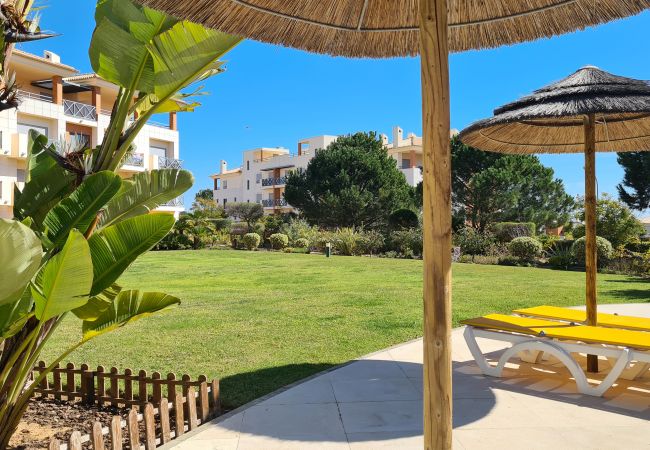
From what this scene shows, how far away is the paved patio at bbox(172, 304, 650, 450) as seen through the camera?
12.9 ft

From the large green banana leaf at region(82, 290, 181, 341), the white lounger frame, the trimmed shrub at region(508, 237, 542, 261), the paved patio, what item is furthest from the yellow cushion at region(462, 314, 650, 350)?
the trimmed shrub at region(508, 237, 542, 261)

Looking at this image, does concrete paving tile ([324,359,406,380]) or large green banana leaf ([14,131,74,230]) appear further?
concrete paving tile ([324,359,406,380])

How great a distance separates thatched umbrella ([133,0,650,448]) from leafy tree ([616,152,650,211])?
3567 cm

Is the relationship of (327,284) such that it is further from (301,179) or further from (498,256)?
(301,179)

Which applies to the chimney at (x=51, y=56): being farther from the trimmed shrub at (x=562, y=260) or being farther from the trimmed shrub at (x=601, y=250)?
the trimmed shrub at (x=601, y=250)

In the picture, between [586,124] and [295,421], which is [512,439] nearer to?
[295,421]

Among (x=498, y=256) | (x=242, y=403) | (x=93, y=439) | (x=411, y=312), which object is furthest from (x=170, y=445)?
(x=498, y=256)

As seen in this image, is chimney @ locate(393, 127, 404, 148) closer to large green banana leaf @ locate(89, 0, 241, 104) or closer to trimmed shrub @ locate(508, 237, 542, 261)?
trimmed shrub @ locate(508, 237, 542, 261)

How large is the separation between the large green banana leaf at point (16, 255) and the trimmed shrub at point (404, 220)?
2793 cm

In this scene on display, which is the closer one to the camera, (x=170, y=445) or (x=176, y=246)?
(x=170, y=445)

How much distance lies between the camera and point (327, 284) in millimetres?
14125

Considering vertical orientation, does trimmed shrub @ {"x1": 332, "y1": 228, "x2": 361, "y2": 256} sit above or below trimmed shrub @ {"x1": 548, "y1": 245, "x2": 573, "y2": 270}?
above

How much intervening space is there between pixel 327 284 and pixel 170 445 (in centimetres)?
1030

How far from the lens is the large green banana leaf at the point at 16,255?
2.41 metres
